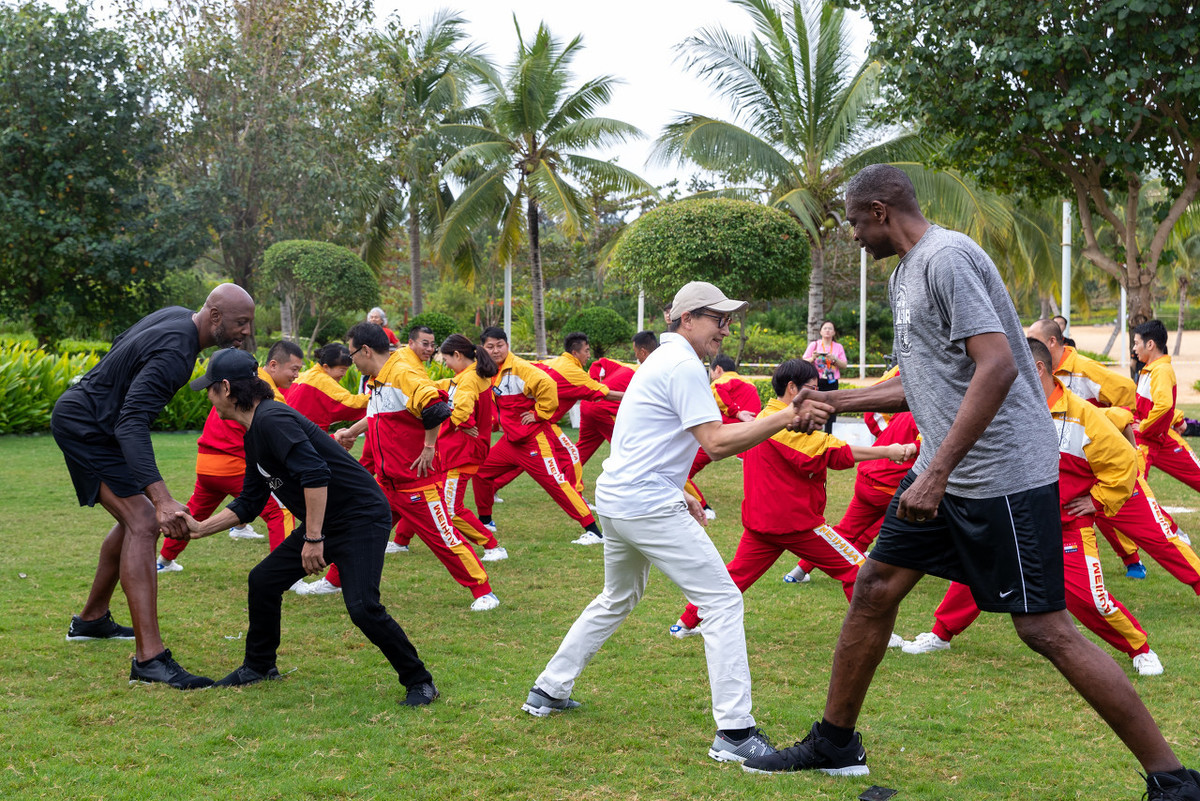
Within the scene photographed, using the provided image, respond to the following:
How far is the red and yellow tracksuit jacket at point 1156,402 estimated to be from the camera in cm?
768

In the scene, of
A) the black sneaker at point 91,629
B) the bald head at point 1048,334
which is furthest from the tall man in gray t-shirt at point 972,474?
the black sneaker at point 91,629

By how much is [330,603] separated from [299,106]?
18.4 m

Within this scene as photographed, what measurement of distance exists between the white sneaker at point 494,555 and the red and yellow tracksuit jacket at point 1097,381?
4765mm

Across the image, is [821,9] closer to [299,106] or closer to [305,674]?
[299,106]

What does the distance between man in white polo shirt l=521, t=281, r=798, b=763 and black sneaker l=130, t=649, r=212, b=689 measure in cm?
207

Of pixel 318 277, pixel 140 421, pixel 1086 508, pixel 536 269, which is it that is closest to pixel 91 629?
pixel 140 421

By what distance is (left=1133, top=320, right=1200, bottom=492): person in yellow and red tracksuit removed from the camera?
771 cm

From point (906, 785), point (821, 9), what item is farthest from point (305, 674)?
point (821, 9)

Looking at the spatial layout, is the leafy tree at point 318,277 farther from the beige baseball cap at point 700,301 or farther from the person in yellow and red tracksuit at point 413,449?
the beige baseball cap at point 700,301

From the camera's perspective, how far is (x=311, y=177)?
2319cm

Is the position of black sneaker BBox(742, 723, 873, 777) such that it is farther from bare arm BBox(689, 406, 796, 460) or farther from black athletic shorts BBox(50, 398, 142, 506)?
black athletic shorts BBox(50, 398, 142, 506)

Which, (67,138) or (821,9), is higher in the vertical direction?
(821,9)

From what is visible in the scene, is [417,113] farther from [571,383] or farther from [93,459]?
[93,459]

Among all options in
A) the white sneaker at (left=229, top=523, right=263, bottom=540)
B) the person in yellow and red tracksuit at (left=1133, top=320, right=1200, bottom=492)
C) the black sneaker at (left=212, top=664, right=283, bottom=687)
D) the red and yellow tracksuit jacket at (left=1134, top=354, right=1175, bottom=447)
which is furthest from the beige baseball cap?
the white sneaker at (left=229, top=523, right=263, bottom=540)
